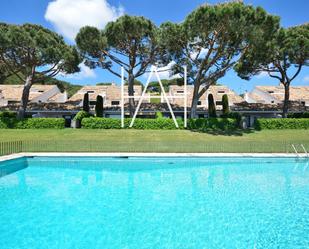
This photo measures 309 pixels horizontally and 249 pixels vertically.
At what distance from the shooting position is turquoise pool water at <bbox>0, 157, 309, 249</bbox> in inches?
333

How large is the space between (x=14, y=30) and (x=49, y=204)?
24221 millimetres

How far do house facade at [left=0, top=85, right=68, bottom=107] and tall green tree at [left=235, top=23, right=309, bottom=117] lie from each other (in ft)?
89.9

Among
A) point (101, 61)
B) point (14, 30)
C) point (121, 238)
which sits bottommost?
point (121, 238)

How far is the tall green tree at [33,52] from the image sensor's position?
30.3 metres

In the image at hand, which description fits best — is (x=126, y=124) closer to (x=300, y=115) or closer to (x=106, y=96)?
(x=106, y=96)

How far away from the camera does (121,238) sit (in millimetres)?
8539

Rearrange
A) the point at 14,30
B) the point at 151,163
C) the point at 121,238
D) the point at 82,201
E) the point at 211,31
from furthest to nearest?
the point at 14,30
the point at 211,31
the point at 151,163
the point at 82,201
the point at 121,238

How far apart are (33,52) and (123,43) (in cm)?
946

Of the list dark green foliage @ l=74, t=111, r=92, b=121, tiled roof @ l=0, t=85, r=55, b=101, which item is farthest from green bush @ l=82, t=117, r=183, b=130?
tiled roof @ l=0, t=85, r=55, b=101

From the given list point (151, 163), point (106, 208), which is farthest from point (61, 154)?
point (106, 208)

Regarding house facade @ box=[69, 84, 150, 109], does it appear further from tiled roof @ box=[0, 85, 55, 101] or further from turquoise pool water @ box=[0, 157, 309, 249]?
turquoise pool water @ box=[0, 157, 309, 249]

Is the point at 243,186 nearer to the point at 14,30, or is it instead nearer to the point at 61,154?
the point at 61,154

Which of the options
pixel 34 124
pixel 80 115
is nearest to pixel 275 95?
pixel 80 115

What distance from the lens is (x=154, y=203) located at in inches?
460
